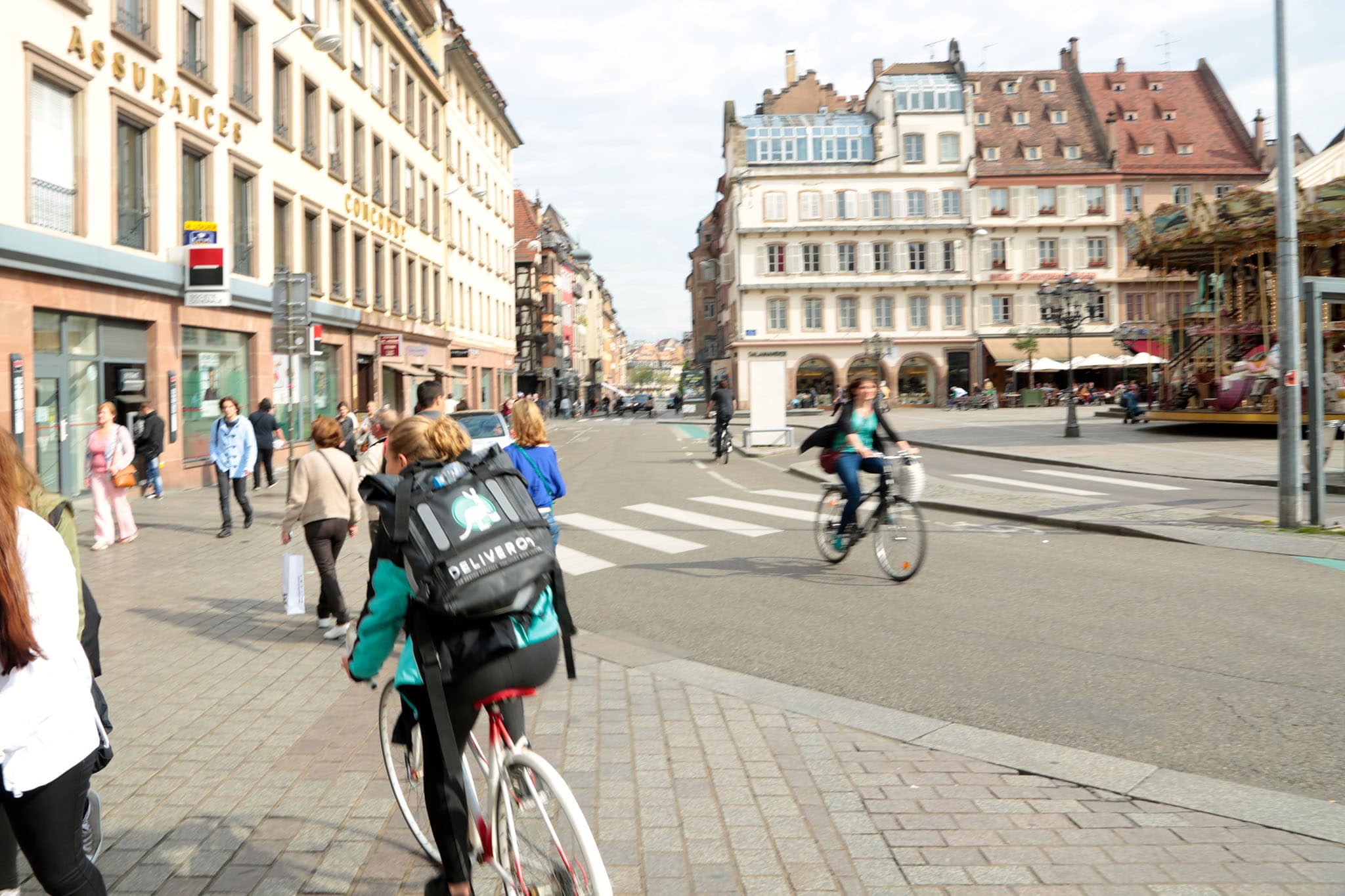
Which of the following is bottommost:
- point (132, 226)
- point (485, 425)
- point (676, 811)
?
point (676, 811)

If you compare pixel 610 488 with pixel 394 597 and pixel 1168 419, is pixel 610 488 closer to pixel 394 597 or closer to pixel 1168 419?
pixel 394 597

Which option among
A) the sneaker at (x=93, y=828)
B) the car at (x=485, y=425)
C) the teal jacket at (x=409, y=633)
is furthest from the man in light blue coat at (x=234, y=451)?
the teal jacket at (x=409, y=633)

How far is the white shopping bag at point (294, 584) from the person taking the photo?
8.20 meters

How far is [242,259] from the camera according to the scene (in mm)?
24328

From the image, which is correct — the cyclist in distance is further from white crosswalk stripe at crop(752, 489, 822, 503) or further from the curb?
the curb

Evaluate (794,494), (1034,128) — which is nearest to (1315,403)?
(794,494)

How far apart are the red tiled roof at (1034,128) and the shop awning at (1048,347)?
31.1 feet

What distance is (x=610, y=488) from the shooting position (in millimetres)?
19094

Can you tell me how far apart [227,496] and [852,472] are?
8180 mm

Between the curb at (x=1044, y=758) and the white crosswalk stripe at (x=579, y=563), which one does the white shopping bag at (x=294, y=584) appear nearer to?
the white crosswalk stripe at (x=579, y=563)

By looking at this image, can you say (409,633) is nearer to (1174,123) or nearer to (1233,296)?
(1233,296)

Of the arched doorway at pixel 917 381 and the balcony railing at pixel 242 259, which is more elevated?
the balcony railing at pixel 242 259

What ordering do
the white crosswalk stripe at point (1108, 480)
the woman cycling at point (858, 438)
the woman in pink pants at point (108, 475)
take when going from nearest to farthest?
the woman cycling at point (858, 438), the woman in pink pants at point (108, 475), the white crosswalk stripe at point (1108, 480)

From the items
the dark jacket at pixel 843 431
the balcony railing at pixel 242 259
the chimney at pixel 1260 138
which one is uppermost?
the chimney at pixel 1260 138
